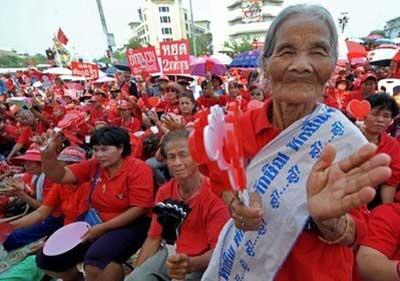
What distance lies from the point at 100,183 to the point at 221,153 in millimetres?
1918

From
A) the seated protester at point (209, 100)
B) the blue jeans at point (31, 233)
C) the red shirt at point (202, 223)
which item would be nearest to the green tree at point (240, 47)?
the seated protester at point (209, 100)

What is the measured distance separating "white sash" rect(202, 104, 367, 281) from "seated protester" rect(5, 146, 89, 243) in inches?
76.5

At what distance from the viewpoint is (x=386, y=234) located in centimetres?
137

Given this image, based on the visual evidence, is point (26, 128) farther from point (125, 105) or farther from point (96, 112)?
point (125, 105)

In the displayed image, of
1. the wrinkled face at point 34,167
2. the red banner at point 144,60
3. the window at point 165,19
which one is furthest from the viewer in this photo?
the window at point 165,19

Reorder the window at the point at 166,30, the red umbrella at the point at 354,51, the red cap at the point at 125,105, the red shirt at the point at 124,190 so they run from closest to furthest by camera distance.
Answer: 1. the red shirt at the point at 124,190
2. the red cap at the point at 125,105
3. the red umbrella at the point at 354,51
4. the window at the point at 166,30

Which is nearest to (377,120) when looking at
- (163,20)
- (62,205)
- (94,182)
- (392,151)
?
(392,151)

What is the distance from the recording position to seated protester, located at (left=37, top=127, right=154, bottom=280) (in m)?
2.52

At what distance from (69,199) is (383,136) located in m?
2.41

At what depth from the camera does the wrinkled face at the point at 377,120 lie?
2.71 meters

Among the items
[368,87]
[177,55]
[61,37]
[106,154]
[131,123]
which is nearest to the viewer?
[106,154]

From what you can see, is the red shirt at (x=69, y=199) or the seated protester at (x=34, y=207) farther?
the seated protester at (x=34, y=207)

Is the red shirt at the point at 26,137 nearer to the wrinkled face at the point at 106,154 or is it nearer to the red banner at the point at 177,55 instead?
the red banner at the point at 177,55

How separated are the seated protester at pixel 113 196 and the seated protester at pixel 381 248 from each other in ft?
5.24
